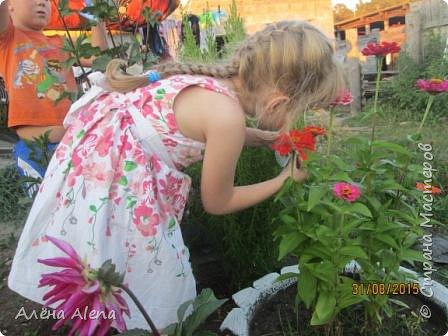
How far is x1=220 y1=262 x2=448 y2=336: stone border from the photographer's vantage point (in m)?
1.49

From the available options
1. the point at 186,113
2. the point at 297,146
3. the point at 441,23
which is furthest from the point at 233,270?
the point at 441,23

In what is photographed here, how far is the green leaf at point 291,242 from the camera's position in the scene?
1.31m

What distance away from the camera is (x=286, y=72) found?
1.36 metres

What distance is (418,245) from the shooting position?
2.25 meters

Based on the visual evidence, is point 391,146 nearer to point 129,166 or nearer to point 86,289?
point 129,166

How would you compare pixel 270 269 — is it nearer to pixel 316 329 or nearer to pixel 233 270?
pixel 233 270

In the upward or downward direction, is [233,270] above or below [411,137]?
below

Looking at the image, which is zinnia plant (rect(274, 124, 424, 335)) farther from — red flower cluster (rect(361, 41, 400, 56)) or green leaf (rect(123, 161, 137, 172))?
green leaf (rect(123, 161, 137, 172))

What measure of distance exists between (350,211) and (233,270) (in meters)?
0.86

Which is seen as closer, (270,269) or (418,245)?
(270,269)

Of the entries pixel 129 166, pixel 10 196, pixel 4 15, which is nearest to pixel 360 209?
pixel 129 166

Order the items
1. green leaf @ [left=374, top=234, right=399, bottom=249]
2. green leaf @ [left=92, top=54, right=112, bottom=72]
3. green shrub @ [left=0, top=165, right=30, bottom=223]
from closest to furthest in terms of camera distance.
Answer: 1. green leaf @ [left=374, top=234, right=399, bottom=249]
2. green leaf @ [left=92, top=54, right=112, bottom=72]
3. green shrub @ [left=0, top=165, right=30, bottom=223]

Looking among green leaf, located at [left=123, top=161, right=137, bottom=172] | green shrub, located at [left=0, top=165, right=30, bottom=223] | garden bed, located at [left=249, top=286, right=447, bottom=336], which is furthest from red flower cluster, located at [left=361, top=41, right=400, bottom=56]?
green shrub, located at [left=0, top=165, right=30, bottom=223]
